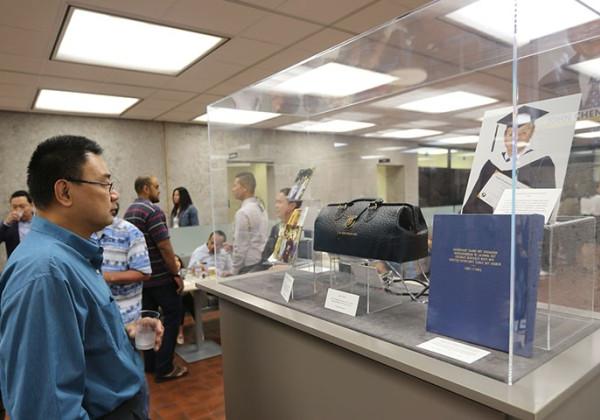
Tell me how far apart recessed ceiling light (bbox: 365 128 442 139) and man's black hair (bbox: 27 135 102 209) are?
2.25 meters

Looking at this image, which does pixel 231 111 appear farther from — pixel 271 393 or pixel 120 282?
pixel 271 393

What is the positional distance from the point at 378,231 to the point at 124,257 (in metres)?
1.69

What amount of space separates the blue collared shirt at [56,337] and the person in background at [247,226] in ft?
3.50

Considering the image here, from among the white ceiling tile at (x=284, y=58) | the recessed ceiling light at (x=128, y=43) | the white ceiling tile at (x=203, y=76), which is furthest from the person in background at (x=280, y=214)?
the white ceiling tile at (x=203, y=76)

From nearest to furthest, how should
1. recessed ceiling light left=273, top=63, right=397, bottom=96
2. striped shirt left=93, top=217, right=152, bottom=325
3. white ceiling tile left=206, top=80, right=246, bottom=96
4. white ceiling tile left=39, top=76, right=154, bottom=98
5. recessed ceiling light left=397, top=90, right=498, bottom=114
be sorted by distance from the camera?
1. recessed ceiling light left=273, top=63, right=397, bottom=96
2. striped shirt left=93, top=217, right=152, bottom=325
3. recessed ceiling light left=397, top=90, right=498, bottom=114
4. white ceiling tile left=39, top=76, right=154, bottom=98
5. white ceiling tile left=206, top=80, right=246, bottom=96

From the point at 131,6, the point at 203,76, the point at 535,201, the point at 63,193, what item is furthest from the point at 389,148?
the point at 63,193

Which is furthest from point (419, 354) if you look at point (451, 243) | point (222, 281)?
point (222, 281)

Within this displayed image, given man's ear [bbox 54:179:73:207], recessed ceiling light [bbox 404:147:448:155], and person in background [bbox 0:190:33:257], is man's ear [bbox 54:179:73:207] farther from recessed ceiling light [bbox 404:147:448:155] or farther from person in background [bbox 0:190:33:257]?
person in background [bbox 0:190:33:257]

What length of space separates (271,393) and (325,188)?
141 cm

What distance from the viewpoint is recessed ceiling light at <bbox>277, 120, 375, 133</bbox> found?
8.41ft

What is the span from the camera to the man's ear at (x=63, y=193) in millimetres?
1032

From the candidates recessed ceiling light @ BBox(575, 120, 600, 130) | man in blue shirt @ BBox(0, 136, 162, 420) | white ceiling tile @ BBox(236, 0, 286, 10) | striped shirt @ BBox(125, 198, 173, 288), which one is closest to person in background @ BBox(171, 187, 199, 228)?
striped shirt @ BBox(125, 198, 173, 288)

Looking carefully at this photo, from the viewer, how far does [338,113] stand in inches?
95.1

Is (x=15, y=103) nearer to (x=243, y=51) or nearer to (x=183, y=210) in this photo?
(x=183, y=210)
